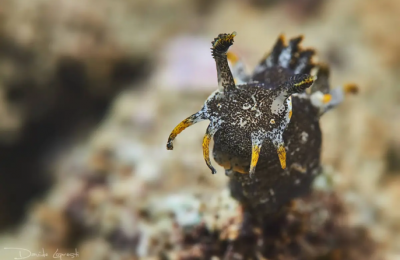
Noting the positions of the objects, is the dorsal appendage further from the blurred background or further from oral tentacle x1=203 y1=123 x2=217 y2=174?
the blurred background

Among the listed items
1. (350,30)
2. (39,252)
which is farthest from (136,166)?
(350,30)

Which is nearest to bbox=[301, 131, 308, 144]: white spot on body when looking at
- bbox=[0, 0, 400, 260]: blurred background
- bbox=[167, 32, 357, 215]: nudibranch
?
bbox=[167, 32, 357, 215]: nudibranch

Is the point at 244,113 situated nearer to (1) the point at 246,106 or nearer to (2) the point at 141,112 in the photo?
(1) the point at 246,106

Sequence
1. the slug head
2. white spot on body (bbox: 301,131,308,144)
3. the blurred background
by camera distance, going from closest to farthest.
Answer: the slug head, white spot on body (bbox: 301,131,308,144), the blurred background

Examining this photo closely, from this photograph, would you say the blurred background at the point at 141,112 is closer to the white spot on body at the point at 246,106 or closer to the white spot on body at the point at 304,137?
the white spot on body at the point at 304,137

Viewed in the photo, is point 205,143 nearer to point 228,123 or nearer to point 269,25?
point 228,123
